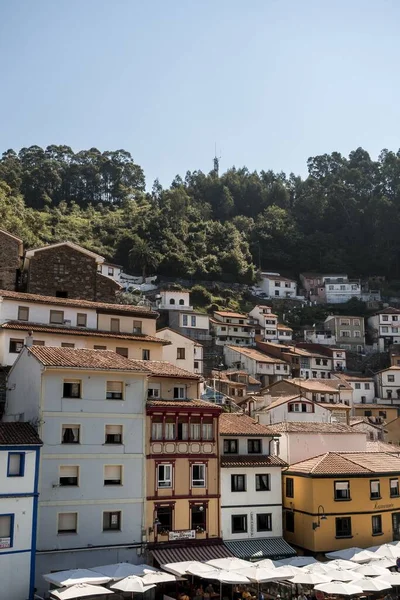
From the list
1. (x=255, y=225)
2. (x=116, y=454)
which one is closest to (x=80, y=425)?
(x=116, y=454)

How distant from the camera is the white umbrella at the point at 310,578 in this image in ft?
92.0

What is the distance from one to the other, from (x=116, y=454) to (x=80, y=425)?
7.56 feet

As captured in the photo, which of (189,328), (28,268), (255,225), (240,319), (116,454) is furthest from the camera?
(255,225)

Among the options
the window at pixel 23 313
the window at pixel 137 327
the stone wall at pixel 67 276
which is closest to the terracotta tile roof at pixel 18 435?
the window at pixel 23 313

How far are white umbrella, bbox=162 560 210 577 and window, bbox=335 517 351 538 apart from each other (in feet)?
33.0

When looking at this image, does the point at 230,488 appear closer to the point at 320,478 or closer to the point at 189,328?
the point at 320,478

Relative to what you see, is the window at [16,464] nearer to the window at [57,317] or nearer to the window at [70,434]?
the window at [70,434]

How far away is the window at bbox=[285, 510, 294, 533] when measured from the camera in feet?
121

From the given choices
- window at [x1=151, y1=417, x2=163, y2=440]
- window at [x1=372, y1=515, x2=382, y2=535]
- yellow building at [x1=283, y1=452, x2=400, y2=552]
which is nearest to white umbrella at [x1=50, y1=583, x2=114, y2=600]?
window at [x1=151, y1=417, x2=163, y2=440]

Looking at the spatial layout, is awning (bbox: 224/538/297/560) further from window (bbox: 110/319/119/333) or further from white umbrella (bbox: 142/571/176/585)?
window (bbox: 110/319/119/333)

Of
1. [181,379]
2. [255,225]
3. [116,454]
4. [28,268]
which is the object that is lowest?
[116,454]

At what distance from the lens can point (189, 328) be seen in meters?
93.8

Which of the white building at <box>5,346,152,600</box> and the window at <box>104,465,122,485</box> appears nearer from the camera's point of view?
the white building at <box>5,346,152,600</box>

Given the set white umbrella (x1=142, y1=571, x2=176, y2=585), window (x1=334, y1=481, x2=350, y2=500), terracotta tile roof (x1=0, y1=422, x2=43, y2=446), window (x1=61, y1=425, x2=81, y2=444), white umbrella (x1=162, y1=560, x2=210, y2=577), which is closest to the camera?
white umbrella (x1=142, y1=571, x2=176, y2=585)
